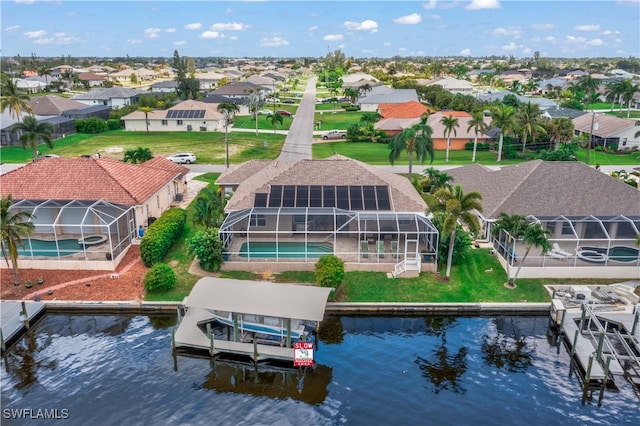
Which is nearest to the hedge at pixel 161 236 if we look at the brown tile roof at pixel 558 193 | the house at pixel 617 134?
the brown tile roof at pixel 558 193

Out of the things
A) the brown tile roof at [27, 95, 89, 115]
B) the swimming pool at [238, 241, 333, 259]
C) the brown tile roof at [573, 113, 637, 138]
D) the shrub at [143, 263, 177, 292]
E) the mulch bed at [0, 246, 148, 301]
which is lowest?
the mulch bed at [0, 246, 148, 301]

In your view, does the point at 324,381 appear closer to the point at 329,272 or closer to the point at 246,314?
the point at 246,314

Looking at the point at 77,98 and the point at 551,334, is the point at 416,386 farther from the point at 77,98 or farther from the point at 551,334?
the point at 77,98

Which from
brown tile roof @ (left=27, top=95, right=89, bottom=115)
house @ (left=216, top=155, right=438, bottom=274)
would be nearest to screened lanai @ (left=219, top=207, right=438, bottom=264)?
house @ (left=216, top=155, right=438, bottom=274)

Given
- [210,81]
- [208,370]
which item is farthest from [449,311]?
[210,81]

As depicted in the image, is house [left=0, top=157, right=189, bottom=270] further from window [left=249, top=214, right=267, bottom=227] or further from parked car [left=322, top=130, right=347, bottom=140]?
parked car [left=322, top=130, right=347, bottom=140]

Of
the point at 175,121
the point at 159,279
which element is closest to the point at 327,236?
the point at 159,279

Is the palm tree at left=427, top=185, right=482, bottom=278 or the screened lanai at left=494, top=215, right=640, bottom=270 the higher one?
the palm tree at left=427, top=185, right=482, bottom=278
